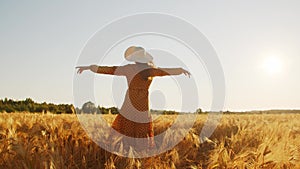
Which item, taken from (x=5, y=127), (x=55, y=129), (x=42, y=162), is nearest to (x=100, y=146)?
(x=55, y=129)

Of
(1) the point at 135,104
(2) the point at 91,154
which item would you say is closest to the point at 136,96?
(1) the point at 135,104

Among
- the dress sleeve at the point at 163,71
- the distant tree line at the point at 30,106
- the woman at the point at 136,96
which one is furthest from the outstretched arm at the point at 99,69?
the distant tree line at the point at 30,106

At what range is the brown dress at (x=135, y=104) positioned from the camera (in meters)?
5.49

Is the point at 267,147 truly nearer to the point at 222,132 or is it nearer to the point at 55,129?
the point at 55,129

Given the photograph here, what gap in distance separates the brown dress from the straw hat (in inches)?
3.6

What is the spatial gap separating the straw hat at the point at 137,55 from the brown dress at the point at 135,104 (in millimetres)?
91

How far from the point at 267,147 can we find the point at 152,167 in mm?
1206

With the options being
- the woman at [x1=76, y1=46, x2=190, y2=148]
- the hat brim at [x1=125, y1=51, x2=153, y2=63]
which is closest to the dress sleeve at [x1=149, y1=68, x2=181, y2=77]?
the woman at [x1=76, y1=46, x2=190, y2=148]

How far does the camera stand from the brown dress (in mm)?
5488

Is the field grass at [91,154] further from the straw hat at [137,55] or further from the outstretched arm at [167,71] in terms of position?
the straw hat at [137,55]

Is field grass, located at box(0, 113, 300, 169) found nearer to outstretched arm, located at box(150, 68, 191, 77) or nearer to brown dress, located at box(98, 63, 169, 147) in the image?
brown dress, located at box(98, 63, 169, 147)

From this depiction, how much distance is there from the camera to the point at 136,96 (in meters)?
5.55

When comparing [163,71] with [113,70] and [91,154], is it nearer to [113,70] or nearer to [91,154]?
[113,70]

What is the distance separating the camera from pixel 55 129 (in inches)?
175
